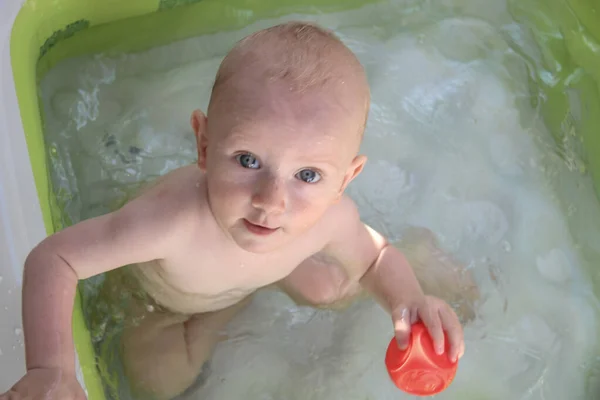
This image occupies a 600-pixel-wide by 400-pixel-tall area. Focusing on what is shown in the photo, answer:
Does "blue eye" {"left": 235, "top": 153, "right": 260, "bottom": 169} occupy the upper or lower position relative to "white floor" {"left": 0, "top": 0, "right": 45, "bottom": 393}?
upper

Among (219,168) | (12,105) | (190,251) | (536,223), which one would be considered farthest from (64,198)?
(536,223)

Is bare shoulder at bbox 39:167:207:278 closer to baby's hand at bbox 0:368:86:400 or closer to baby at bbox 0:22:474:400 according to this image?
baby at bbox 0:22:474:400

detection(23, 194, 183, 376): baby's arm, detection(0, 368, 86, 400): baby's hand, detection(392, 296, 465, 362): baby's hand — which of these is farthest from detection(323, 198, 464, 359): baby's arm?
detection(0, 368, 86, 400): baby's hand

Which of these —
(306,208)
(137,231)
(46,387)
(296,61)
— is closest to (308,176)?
(306,208)

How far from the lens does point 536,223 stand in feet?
5.02

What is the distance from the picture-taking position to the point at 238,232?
932 millimetres

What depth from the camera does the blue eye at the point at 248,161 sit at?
87cm

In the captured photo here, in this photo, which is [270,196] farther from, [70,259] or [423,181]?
[423,181]

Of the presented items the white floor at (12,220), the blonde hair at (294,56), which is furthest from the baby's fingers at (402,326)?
the white floor at (12,220)

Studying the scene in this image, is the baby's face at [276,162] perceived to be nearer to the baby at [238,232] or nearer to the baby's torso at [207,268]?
the baby at [238,232]

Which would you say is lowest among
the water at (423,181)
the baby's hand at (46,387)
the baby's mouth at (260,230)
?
the water at (423,181)

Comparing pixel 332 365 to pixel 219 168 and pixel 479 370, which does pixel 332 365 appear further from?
pixel 219 168

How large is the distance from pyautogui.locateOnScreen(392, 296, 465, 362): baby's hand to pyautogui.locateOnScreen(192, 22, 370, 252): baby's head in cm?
23

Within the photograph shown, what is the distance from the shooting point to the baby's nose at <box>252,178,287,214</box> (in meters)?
0.85
